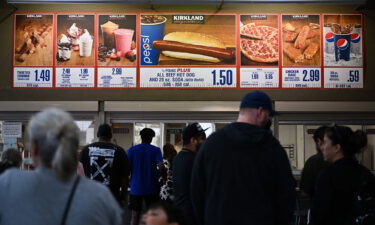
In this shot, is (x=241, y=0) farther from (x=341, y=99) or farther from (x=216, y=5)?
(x=341, y=99)

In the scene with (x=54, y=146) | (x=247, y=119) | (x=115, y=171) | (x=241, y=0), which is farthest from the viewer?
(x=241, y=0)

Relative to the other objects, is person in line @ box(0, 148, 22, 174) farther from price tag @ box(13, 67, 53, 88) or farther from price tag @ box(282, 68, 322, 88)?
price tag @ box(282, 68, 322, 88)

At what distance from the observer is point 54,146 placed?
229cm

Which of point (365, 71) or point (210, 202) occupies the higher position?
point (365, 71)

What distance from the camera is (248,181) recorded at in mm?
3496

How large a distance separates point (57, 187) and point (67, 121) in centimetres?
28

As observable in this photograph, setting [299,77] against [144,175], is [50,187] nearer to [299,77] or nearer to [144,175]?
[144,175]

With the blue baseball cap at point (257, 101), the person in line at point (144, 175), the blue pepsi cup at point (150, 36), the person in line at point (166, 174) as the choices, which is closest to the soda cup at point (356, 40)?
the blue pepsi cup at point (150, 36)

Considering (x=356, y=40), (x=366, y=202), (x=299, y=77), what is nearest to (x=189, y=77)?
(x=299, y=77)

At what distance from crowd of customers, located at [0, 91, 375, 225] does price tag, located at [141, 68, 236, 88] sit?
Result: 2602 mm

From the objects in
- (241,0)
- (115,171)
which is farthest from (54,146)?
(241,0)

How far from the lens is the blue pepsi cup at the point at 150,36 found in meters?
8.88

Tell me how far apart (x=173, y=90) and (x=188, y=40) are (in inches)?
33.5

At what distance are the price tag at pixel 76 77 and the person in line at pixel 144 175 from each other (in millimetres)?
1717
